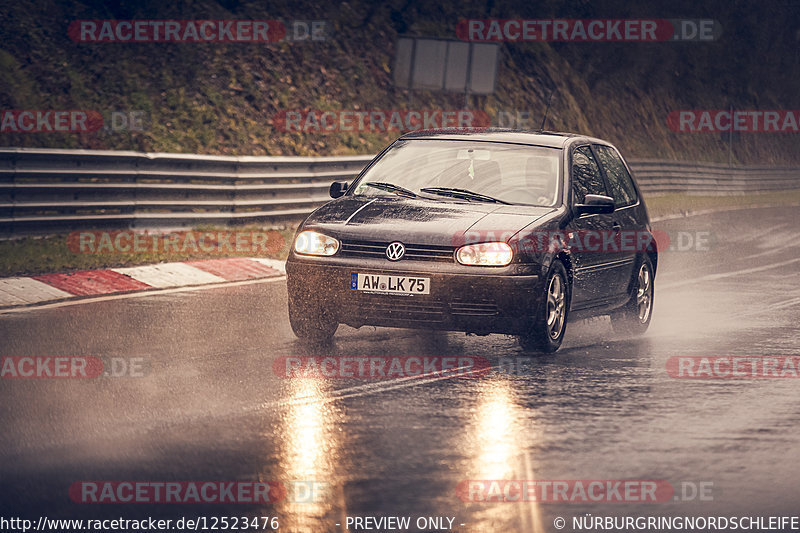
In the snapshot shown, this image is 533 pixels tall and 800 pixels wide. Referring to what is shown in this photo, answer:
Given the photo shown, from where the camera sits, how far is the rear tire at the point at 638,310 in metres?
11.5

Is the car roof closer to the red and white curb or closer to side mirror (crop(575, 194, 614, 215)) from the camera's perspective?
side mirror (crop(575, 194, 614, 215))

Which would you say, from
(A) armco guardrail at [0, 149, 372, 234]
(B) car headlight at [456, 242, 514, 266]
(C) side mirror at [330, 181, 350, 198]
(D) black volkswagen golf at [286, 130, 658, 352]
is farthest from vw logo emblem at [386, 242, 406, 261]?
(A) armco guardrail at [0, 149, 372, 234]

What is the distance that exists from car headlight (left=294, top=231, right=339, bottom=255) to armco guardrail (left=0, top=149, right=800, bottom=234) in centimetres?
567

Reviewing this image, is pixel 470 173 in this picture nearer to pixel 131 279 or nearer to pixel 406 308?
pixel 406 308

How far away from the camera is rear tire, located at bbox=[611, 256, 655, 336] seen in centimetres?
1145

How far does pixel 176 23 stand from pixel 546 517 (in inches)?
903

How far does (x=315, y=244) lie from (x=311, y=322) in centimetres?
61

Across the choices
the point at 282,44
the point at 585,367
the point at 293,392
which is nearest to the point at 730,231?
the point at 282,44

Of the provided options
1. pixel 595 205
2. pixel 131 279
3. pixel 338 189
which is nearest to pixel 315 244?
pixel 338 189

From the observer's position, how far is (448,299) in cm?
914

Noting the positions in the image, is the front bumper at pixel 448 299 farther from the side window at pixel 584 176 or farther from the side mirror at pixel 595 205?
the side window at pixel 584 176

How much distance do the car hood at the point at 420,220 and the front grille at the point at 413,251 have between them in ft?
0.11

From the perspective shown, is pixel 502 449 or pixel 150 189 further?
pixel 150 189

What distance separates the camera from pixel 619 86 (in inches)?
1959
